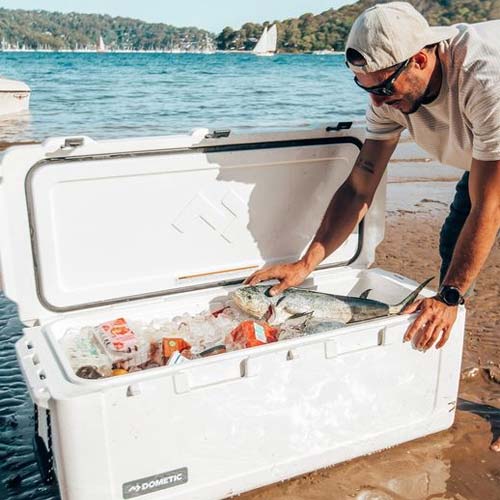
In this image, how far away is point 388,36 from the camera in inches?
95.2

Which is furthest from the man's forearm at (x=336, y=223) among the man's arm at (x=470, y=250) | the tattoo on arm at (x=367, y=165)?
the man's arm at (x=470, y=250)

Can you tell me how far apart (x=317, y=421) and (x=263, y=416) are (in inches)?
10.9

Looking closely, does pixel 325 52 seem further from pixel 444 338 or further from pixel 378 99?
pixel 444 338

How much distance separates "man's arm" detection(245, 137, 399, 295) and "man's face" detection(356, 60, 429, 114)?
44cm

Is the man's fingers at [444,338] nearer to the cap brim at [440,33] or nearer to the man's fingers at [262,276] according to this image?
the man's fingers at [262,276]

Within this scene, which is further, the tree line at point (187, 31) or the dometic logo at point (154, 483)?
the tree line at point (187, 31)

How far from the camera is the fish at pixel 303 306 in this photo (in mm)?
3058

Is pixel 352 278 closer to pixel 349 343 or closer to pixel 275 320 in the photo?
pixel 275 320

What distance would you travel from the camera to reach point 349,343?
2504mm

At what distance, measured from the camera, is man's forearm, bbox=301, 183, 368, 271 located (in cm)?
319

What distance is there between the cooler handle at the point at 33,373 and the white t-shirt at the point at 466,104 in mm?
1873

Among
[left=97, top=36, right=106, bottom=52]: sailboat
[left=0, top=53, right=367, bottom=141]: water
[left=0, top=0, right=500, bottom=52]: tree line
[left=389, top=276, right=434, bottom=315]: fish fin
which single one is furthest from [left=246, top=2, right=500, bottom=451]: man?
[left=97, top=36, right=106, bottom=52]: sailboat

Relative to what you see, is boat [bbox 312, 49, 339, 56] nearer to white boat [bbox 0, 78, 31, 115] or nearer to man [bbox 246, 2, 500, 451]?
white boat [bbox 0, 78, 31, 115]

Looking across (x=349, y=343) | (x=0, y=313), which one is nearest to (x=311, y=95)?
(x=0, y=313)
